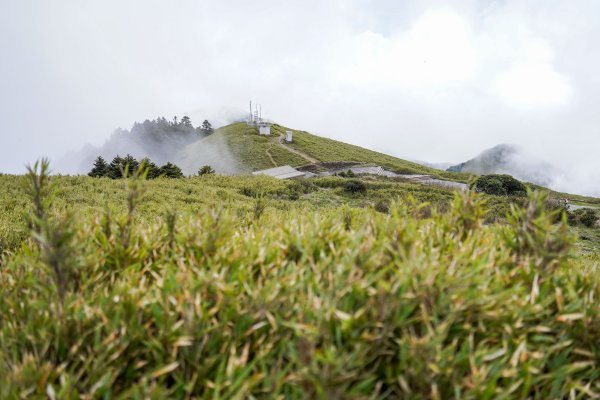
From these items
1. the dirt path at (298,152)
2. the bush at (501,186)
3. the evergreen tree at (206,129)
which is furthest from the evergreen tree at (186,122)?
the bush at (501,186)

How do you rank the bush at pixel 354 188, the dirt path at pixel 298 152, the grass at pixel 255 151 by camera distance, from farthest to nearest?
the dirt path at pixel 298 152
the grass at pixel 255 151
the bush at pixel 354 188

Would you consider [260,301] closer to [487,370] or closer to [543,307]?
[487,370]

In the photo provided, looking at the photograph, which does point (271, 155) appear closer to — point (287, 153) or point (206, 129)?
point (287, 153)

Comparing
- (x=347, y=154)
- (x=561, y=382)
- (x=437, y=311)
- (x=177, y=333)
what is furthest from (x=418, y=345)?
(x=347, y=154)

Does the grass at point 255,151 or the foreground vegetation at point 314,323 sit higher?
the grass at point 255,151

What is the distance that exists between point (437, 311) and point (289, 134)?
102361mm

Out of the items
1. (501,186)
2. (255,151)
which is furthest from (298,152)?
(501,186)

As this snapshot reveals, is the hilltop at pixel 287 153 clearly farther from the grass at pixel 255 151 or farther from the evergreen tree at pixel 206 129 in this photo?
the evergreen tree at pixel 206 129

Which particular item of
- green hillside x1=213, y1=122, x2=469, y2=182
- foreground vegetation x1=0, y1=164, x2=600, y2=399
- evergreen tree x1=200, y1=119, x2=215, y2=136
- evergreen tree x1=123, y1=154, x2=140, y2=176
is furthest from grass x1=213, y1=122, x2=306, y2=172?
foreground vegetation x1=0, y1=164, x2=600, y2=399

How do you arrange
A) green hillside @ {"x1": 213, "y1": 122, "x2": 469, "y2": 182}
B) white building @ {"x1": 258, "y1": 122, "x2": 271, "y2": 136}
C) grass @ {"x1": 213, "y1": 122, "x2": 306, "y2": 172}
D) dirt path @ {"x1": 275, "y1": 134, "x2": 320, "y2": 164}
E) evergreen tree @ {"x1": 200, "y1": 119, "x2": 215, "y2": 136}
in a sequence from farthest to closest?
evergreen tree @ {"x1": 200, "y1": 119, "x2": 215, "y2": 136}
white building @ {"x1": 258, "y1": 122, "x2": 271, "y2": 136}
dirt path @ {"x1": 275, "y1": 134, "x2": 320, "y2": 164}
grass @ {"x1": 213, "y1": 122, "x2": 306, "y2": 172}
green hillside @ {"x1": 213, "y1": 122, "x2": 469, "y2": 182}

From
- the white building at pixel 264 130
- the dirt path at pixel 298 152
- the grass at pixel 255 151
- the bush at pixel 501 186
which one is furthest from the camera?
the white building at pixel 264 130

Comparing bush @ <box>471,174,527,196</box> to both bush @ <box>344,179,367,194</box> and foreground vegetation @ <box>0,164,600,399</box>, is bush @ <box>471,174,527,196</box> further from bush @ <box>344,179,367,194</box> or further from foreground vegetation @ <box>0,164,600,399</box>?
foreground vegetation @ <box>0,164,600,399</box>

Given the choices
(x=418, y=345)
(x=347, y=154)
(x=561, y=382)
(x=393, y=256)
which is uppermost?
(x=347, y=154)

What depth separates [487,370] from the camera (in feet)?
5.52
